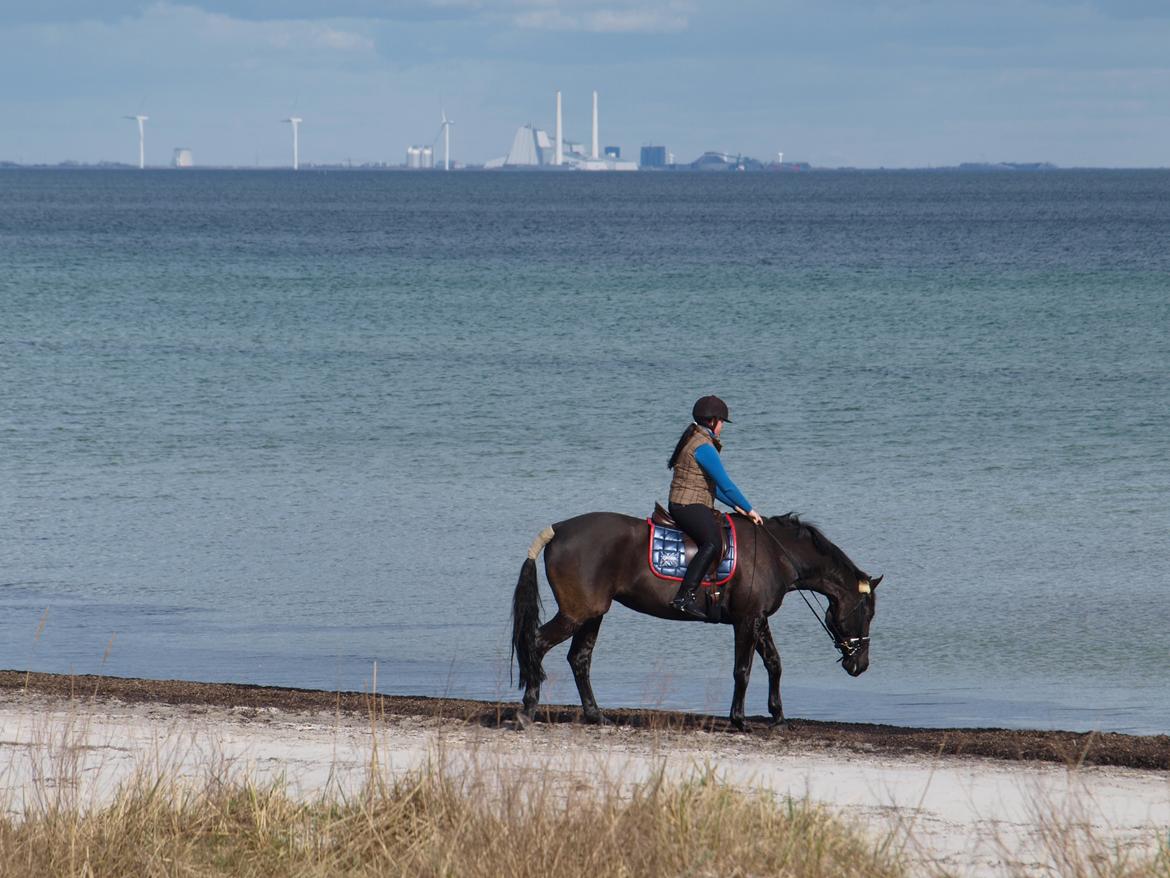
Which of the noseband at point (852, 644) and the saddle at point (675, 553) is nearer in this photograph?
the saddle at point (675, 553)

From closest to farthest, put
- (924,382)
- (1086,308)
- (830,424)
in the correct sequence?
(830,424) → (924,382) → (1086,308)

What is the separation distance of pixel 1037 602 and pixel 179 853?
11739 millimetres

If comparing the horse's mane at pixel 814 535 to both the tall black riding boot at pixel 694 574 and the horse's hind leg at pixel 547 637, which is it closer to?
the tall black riding boot at pixel 694 574

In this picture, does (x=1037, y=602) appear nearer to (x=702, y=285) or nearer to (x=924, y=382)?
(x=924, y=382)

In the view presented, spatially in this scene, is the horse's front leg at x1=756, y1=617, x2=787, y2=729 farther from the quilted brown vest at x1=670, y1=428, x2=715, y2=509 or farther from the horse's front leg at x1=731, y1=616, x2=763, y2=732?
the quilted brown vest at x1=670, y1=428, x2=715, y2=509

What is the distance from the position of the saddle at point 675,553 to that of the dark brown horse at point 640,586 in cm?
7

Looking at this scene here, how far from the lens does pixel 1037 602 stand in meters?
17.2

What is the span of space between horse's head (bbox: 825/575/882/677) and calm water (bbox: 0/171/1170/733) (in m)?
1.29

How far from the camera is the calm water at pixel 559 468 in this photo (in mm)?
15180

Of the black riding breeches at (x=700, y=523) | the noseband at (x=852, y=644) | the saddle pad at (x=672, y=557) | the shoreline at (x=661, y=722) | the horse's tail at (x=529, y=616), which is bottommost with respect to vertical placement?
the shoreline at (x=661, y=722)

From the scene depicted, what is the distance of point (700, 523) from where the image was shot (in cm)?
1110

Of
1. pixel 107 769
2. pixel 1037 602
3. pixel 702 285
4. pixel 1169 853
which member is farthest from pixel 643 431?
pixel 702 285

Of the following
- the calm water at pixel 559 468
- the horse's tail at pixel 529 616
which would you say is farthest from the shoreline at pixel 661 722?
the calm water at pixel 559 468

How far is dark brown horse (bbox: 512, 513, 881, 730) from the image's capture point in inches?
438
